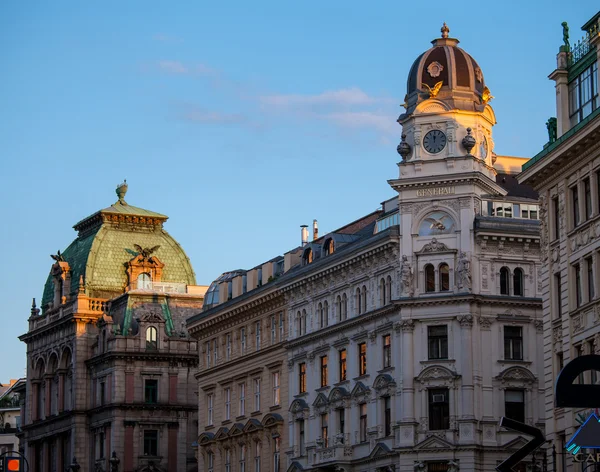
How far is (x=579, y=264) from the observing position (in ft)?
198

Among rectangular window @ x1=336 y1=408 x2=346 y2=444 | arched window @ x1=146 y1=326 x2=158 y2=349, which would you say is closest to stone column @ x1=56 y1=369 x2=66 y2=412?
arched window @ x1=146 y1=326 x2=158 y2=349

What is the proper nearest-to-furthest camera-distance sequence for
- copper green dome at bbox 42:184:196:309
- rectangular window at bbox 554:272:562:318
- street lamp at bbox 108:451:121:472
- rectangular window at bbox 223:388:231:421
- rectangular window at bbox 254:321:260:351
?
rectangular window at bbox 554:272:562:318
rectangular window at bbox 254:321:260:351
rectangular window at bbox 223:388:231:421
street lamp at bbox 108:451:121:472
copper green dome at bbox 42:184:196:309

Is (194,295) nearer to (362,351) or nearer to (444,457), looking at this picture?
(362,351)

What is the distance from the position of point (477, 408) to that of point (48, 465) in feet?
212

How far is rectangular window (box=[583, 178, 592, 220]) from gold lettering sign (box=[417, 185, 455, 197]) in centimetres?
2365

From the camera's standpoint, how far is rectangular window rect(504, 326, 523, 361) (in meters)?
83.0

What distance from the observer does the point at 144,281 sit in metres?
134

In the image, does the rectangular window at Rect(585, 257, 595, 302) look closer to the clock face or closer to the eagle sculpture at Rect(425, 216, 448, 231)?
the eagle sculpture at Rect(425, 216, 448, 231)

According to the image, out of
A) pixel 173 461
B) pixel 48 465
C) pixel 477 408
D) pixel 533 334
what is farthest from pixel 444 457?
pixel 48 465

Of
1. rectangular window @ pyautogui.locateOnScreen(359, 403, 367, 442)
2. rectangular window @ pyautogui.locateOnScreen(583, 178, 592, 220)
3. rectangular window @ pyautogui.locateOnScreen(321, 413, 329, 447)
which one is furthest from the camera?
rectangular window @ pyautogui.locateOnScreen(321, 413, 329, 447)

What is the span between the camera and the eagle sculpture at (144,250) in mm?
133750

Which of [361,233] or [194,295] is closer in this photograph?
[361,233]

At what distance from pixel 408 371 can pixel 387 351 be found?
3.10 m

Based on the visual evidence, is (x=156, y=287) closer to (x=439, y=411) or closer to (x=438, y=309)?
(x=438, y=309)
